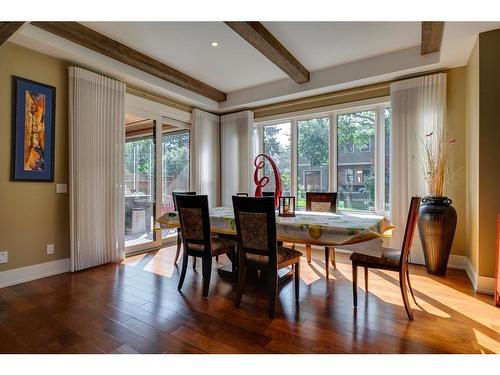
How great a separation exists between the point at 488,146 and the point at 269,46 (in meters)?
2.44

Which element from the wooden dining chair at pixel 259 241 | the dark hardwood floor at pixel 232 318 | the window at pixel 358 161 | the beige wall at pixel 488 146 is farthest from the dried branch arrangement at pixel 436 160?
the wooden dining chair at pixel 259 241

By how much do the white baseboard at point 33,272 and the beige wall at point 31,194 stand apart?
2.0 inches

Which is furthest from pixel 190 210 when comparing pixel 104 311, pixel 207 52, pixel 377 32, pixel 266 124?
pixel 266 124

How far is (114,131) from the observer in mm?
3670

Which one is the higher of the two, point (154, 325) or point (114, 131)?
point (114, 131)

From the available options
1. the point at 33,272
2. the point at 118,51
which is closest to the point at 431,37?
the point at 118,51

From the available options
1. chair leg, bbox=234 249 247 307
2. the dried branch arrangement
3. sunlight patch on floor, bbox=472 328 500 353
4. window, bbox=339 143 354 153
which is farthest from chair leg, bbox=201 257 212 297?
window, bbox=339 143 354 153

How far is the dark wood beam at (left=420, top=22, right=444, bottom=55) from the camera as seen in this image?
2.66 meters

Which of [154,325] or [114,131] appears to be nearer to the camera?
[154,325]

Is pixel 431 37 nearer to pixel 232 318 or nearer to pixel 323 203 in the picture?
pixel 323 203

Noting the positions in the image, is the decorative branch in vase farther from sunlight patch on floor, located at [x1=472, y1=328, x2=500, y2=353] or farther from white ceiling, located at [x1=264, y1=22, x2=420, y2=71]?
sunlight patch on floor, located at [x1=472, y1=328, x2=500, y2=353]

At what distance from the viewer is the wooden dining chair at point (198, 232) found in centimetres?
250

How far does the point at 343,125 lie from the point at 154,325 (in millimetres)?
3900
